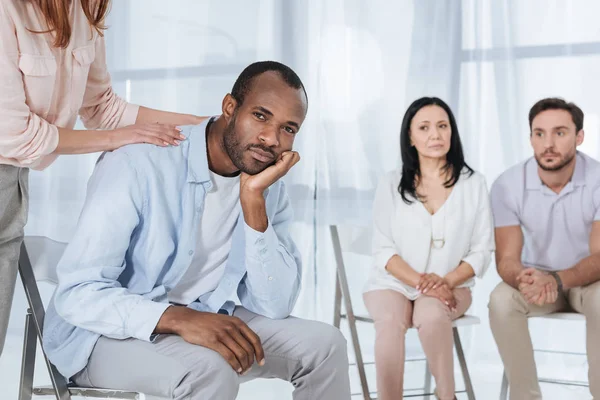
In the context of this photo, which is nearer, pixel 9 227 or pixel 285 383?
pixel 9 227

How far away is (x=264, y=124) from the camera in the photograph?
176 cm

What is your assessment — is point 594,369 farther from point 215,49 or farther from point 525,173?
point 215,49

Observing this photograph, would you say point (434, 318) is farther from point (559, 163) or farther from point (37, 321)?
point (37, 321)

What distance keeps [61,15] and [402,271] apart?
1.64 metres

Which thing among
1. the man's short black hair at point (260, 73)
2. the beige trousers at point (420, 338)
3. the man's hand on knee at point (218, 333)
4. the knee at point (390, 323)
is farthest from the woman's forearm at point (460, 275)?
the man's hand on knee at point (218, 333)

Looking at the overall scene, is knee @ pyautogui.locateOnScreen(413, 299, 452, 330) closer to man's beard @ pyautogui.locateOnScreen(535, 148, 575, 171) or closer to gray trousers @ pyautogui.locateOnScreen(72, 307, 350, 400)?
man's beard @ pyautogui.locateOnScreen(535, 148, 575, 171)

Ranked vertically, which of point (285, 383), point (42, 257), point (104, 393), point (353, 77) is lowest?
point (285, 383)

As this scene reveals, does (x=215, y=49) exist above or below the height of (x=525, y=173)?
above

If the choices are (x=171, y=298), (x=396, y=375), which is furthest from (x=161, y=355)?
(x=396, y=375)

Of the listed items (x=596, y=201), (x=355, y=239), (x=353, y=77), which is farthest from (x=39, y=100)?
(x=353, y=77)

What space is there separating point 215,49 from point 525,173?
5.73ft

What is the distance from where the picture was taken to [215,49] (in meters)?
4.06

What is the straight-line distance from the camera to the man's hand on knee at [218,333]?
1533 mm

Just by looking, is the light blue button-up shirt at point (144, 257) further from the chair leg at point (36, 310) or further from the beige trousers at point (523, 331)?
the beige trousers at point (523, 331)
